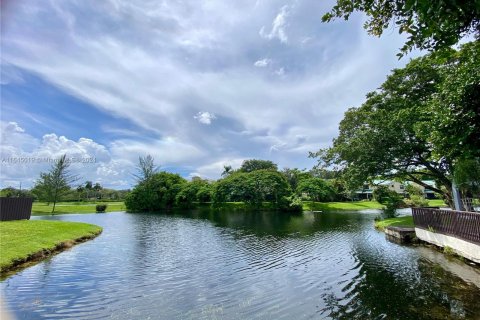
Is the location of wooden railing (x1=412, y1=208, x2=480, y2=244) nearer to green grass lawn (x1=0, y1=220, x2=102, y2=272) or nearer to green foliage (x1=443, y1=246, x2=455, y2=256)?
green foliage (x1=443, y1=246, x2=455, y2=256)

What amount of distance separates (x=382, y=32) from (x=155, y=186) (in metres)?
72.1

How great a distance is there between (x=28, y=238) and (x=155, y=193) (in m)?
55.0

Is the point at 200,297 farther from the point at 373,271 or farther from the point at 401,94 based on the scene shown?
the point at 401,94

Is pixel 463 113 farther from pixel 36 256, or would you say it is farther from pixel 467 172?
pixel 36 256

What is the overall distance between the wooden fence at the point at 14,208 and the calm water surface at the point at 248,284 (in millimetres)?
9690

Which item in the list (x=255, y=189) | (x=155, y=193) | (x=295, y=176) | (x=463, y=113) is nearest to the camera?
(x=463, y=113)

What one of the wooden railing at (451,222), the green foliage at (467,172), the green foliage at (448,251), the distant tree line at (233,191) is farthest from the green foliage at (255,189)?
the green foliage at (448,251)

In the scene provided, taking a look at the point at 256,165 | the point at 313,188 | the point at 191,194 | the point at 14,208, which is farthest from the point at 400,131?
the point at 256,165

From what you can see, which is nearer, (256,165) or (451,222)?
(451,222)

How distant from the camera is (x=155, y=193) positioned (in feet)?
237

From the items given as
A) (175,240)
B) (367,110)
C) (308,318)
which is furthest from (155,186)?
(308,318)

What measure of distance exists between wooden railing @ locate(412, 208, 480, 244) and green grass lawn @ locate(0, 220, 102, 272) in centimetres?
2300

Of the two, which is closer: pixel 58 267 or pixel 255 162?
pixel 58 267

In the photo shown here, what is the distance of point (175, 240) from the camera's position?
77.5 feet
